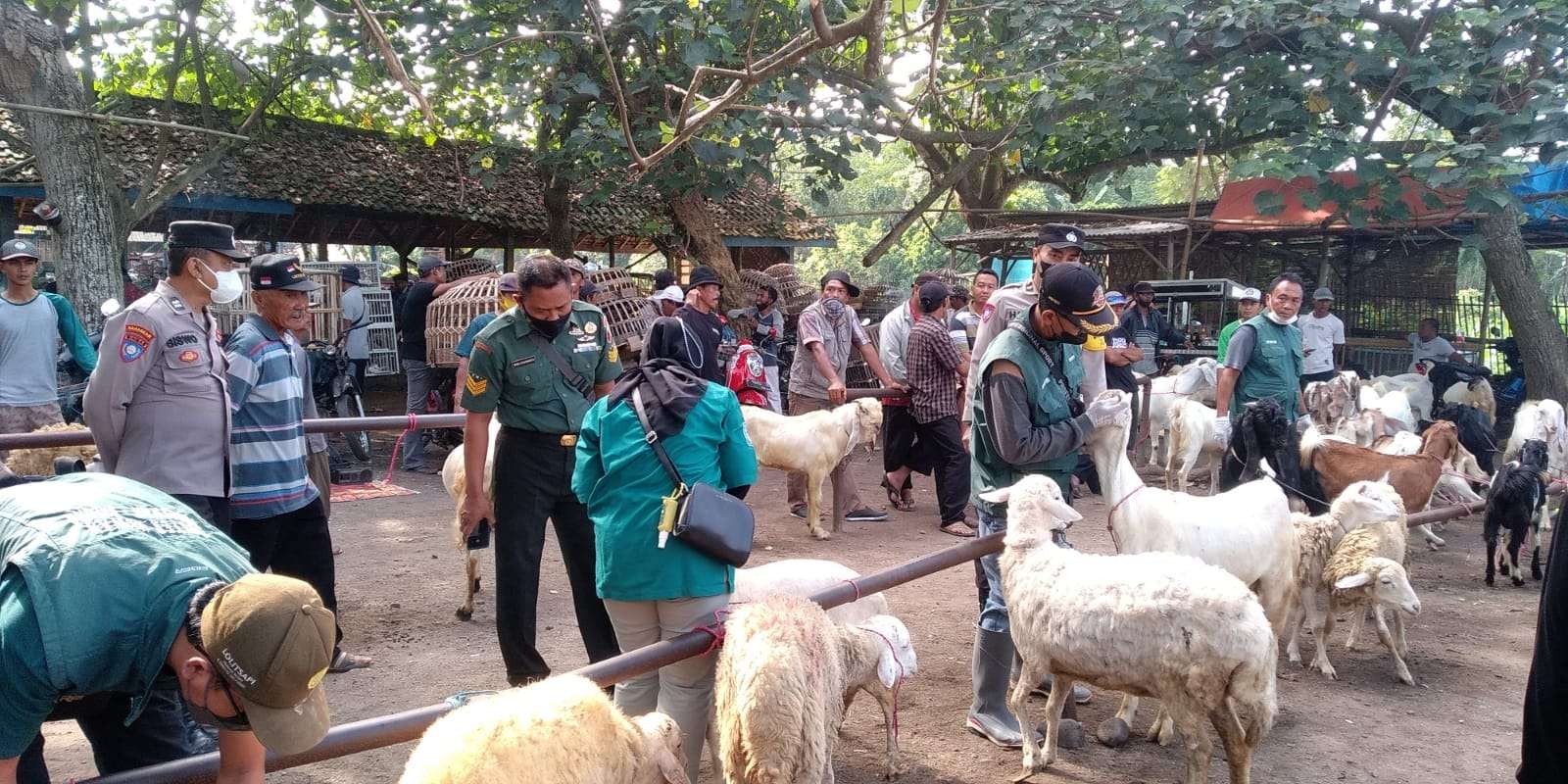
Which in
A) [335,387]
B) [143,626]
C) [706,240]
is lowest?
[143,626]

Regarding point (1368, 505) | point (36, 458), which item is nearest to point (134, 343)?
point (36, 458)

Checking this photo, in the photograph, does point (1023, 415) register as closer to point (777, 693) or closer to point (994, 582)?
point (994, 582)

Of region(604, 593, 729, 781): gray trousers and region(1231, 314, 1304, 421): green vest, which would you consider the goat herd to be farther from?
region(1231, 314, 1304, 421): green vest

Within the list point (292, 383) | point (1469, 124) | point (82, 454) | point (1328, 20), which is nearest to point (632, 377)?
point (292, 383)

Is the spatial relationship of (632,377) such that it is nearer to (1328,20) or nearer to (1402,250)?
(1328,20)

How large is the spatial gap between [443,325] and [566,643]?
565cm

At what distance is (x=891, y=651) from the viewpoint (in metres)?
3.83

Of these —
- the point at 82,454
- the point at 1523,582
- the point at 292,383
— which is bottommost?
the point at 1523,582

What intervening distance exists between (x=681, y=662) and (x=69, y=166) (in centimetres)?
882

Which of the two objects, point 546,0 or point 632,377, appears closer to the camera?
point 632,377

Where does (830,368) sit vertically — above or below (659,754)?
above

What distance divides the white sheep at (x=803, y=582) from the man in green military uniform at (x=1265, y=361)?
3.59 m

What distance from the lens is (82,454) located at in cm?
605

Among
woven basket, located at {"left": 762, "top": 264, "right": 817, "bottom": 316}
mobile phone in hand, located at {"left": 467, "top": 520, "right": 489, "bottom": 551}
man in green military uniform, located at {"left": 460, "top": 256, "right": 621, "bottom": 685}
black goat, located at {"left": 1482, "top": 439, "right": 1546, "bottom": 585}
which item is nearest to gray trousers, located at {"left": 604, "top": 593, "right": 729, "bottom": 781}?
man in green military uniform, located at {"left": 460, "top": 256, "right": 621, "bottom": 685}
